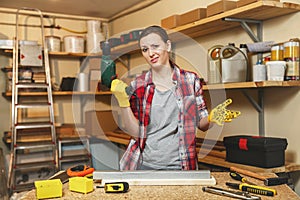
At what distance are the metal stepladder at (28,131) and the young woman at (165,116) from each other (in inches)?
78.5

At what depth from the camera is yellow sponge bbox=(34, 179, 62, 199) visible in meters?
1.04

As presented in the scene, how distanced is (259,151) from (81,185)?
3.21 feet

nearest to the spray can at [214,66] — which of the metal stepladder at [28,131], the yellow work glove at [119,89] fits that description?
the yellow work glove at [119,89]

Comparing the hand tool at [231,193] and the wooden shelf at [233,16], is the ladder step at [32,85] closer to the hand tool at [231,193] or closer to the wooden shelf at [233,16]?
the wooden shelf at [233,16]

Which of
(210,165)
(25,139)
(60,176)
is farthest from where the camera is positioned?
(25,139)

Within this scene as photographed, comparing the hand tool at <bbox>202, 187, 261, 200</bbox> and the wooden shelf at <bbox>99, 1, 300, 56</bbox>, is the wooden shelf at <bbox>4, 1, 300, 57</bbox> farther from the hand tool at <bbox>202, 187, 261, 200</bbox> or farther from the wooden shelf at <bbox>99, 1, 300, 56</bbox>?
the hand tool at <bbox>202, 187, 261, 200</bbox>

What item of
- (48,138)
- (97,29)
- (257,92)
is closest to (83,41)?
(97,29)

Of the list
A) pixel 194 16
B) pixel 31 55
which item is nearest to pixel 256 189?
pixel 194 16

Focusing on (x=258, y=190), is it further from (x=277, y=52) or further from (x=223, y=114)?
(x=277, y=52)

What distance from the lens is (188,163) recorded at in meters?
1.53

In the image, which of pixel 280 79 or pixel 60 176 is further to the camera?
pixel 280 79

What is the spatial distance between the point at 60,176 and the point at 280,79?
117cm

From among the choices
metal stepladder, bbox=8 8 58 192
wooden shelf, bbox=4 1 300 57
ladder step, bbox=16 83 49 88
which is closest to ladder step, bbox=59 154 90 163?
metal stepladder, bbox=8 8 58 192

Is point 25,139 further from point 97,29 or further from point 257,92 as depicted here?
point 257,92
